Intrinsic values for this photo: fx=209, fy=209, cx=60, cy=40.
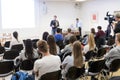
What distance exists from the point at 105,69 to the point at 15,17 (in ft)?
26.6

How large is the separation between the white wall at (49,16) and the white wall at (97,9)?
2.25 ft

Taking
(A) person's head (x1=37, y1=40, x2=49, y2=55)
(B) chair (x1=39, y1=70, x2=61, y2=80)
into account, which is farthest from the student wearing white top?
(B) chair (x1=39, y1=70, x2=61, y2=80)

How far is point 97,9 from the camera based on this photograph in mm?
14711

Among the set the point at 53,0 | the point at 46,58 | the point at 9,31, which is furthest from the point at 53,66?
the point at 53,0

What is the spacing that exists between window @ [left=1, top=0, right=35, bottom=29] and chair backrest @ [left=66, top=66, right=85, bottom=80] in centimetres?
827

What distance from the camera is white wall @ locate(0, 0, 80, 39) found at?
1285 centimetres

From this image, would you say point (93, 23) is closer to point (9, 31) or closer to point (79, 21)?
point (79, 21)

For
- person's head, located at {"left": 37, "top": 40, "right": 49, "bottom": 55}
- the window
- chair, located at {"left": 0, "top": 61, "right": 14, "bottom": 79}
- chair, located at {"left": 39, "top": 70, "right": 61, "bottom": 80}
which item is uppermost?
the window

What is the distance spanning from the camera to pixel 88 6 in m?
15.5

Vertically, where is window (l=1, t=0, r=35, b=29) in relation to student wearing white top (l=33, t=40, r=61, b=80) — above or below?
above

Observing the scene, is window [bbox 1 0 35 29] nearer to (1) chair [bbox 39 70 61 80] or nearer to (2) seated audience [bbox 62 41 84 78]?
(2) seated audience [bbox 62 41 84 78]

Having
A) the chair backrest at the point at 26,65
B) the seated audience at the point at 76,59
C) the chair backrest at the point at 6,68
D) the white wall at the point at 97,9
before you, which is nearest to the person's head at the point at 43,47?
the seated audience at the point at 76,59

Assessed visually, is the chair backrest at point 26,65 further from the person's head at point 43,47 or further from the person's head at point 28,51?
the person's head at point 43,47

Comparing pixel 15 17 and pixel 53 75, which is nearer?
pixel 53 75
